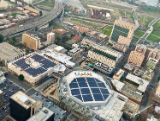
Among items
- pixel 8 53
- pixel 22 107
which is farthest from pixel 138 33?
pixel 22 107

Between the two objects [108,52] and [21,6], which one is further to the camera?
[21,6]

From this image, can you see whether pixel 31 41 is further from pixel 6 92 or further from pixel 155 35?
pixel 155 35

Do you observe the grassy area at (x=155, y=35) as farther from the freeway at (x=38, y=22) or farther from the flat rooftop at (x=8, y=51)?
the flat rooftop at (x=8, y=51)

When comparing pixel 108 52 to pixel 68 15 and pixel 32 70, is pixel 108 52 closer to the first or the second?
pixel 32 70

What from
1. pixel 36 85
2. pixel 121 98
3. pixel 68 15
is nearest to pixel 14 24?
pixel 68 15

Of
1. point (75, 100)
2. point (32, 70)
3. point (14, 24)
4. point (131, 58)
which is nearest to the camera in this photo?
point (75, 100)

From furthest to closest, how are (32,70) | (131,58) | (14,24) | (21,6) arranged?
(21,6), (14,24), (131,58), (32,70)
